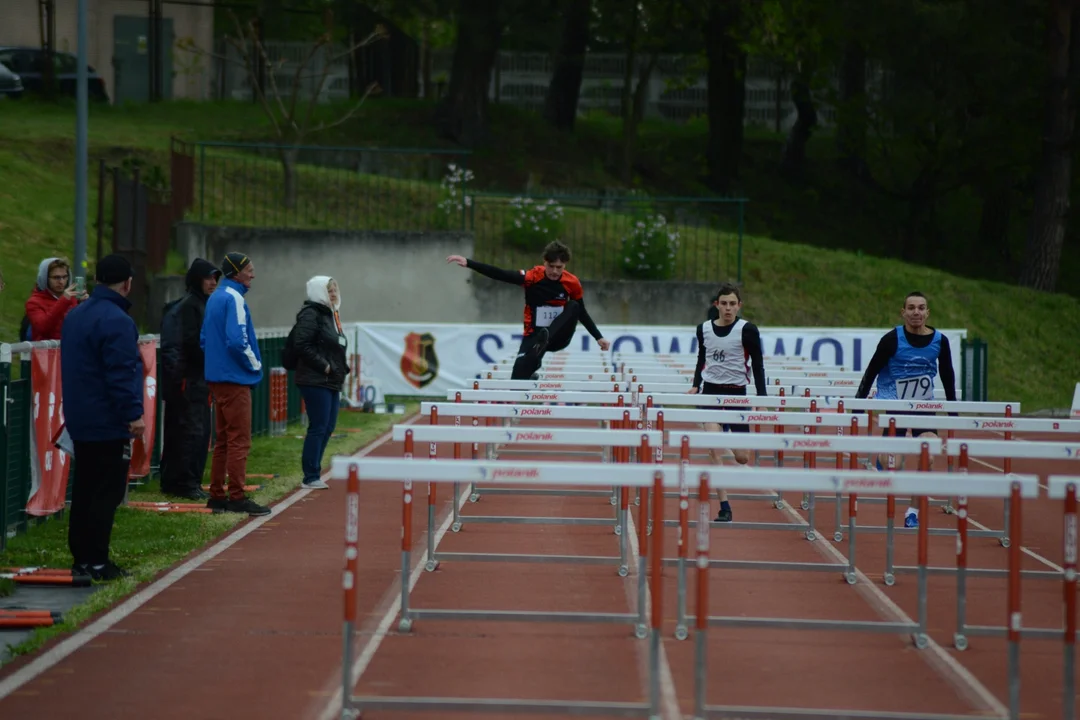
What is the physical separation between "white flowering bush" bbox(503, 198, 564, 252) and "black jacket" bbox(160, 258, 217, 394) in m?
19.8

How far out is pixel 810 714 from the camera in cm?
678

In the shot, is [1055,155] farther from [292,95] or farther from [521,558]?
[521,558]

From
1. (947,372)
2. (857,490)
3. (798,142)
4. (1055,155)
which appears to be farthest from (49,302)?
(798,142)

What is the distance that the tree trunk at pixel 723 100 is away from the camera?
45.2 meters

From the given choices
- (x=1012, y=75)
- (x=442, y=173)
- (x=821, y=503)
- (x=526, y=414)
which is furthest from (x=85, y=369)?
(x=1012, y=75)

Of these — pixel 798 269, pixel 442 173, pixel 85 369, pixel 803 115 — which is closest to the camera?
pixel 85 369

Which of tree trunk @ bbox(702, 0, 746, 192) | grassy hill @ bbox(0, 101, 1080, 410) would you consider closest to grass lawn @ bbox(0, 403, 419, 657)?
grassy hill @ bbox(0, 101, 1080, 410)

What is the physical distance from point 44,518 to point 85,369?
297 centimetres

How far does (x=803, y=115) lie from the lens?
53.3 metres

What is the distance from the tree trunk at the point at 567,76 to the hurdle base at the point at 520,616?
37856 mm

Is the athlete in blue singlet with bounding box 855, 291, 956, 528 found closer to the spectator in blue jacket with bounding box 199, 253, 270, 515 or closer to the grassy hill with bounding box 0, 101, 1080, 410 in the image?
the spectator in blue jacket with bounding box 199, 253, 270, 515

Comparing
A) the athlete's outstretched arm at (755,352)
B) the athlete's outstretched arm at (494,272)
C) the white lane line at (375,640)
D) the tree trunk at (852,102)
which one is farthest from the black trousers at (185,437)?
the tree trunk at (852,102)

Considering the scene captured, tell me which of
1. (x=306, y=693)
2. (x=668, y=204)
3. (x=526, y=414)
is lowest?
(x=306, y=693)

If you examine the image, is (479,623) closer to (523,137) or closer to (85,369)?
(85,369)
